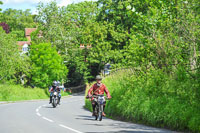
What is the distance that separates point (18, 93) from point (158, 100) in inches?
1332

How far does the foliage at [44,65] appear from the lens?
5750 centimetres

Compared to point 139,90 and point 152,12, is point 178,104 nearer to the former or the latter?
point 139,90

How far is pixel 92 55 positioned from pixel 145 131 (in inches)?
1997

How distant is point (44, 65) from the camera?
58.0 meters

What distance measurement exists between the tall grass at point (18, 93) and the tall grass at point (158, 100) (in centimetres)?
2250

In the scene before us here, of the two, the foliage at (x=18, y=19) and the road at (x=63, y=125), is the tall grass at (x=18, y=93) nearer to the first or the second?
the road at (x=63, y=125)

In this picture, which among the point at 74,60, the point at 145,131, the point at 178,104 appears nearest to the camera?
the point at 145,131

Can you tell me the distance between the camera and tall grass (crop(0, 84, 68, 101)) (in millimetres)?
39781

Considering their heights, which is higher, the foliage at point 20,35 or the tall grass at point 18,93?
the foliage at point 20,35

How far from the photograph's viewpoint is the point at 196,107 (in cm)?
1226

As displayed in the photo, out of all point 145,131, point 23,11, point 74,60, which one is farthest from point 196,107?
point 23,11

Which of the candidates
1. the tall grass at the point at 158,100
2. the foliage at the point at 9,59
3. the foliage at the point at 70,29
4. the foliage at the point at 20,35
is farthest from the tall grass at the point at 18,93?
the foliage at the point at 20,35

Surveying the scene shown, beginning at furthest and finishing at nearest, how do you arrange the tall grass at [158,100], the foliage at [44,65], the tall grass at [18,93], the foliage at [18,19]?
the foliage at [18,19] < the foliage at [44,65] < the tall grass at [18,93] < the tall grass at [158,100]

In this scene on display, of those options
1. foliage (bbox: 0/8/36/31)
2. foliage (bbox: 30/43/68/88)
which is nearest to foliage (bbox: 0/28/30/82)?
foliage (bbox: 30/43/68/88)
